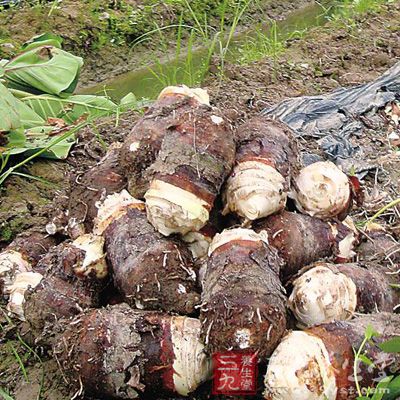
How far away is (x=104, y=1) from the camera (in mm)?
6504

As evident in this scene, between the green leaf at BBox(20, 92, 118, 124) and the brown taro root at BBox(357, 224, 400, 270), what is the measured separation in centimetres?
165

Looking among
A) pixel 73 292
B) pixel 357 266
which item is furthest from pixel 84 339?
pixel 357 266

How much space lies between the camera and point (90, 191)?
2471mm

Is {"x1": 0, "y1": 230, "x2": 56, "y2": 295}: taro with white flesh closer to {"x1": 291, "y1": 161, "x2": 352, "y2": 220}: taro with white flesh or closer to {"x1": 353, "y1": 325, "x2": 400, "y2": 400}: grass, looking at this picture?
{"x1": 291, "y1": 161, "x2": 352, "y2": 220}: taro with white flesh

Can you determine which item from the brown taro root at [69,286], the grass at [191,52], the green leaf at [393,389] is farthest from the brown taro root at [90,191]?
the grass at [191,52]

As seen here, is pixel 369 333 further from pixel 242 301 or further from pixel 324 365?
pixel 242 301

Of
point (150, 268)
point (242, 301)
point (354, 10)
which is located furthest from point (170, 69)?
point (242, 301)

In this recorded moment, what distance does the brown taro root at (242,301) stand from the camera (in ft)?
6.02

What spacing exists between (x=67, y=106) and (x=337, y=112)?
1.44 metres

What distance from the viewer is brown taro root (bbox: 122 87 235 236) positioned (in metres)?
2.12

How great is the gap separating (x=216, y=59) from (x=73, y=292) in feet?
10.8

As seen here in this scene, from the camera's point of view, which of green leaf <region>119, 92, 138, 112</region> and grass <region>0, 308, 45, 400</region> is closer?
grass <region>0, 308, 45, 400</region>

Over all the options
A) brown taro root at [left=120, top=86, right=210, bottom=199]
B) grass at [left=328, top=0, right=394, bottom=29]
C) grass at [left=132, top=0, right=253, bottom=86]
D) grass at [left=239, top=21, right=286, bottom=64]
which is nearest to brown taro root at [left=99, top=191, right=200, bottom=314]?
brown taro root at [left=120, top=86, right=210, bottom=199]

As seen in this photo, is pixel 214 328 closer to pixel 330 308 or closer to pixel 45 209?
pixel 330 308
